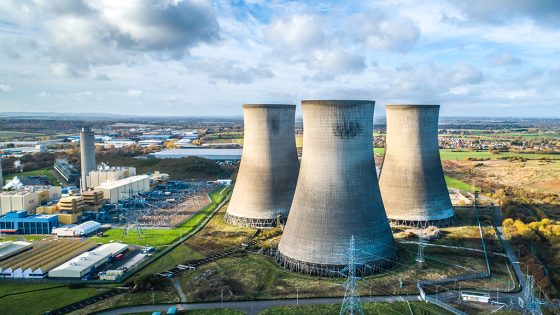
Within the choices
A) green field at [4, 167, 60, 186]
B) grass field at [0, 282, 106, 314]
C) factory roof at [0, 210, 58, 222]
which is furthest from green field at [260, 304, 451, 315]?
green field at [4, 167, 60, 186]

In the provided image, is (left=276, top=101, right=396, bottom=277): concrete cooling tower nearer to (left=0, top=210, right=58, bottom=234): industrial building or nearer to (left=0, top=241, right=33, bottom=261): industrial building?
(left=0, top=241, right=33, bottom=261): industrial building

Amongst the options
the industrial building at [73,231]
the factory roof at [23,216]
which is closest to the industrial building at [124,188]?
the factory roof at [23,216]

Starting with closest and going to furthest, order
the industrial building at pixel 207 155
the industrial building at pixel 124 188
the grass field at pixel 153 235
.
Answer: the grass field at pixel 153 235 < the industrial building at pixel 124 188 < the industrial building at pixel 207 155

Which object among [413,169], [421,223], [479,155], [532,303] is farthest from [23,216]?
[479,155]

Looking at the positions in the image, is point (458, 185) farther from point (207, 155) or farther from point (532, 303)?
point (207, 155)

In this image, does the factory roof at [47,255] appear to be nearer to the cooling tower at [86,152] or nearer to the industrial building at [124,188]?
the industrial building at [124,188]

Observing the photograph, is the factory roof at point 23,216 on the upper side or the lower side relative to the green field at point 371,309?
upper

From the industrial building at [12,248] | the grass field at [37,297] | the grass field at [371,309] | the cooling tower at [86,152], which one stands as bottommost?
the grass field at [37,297]
